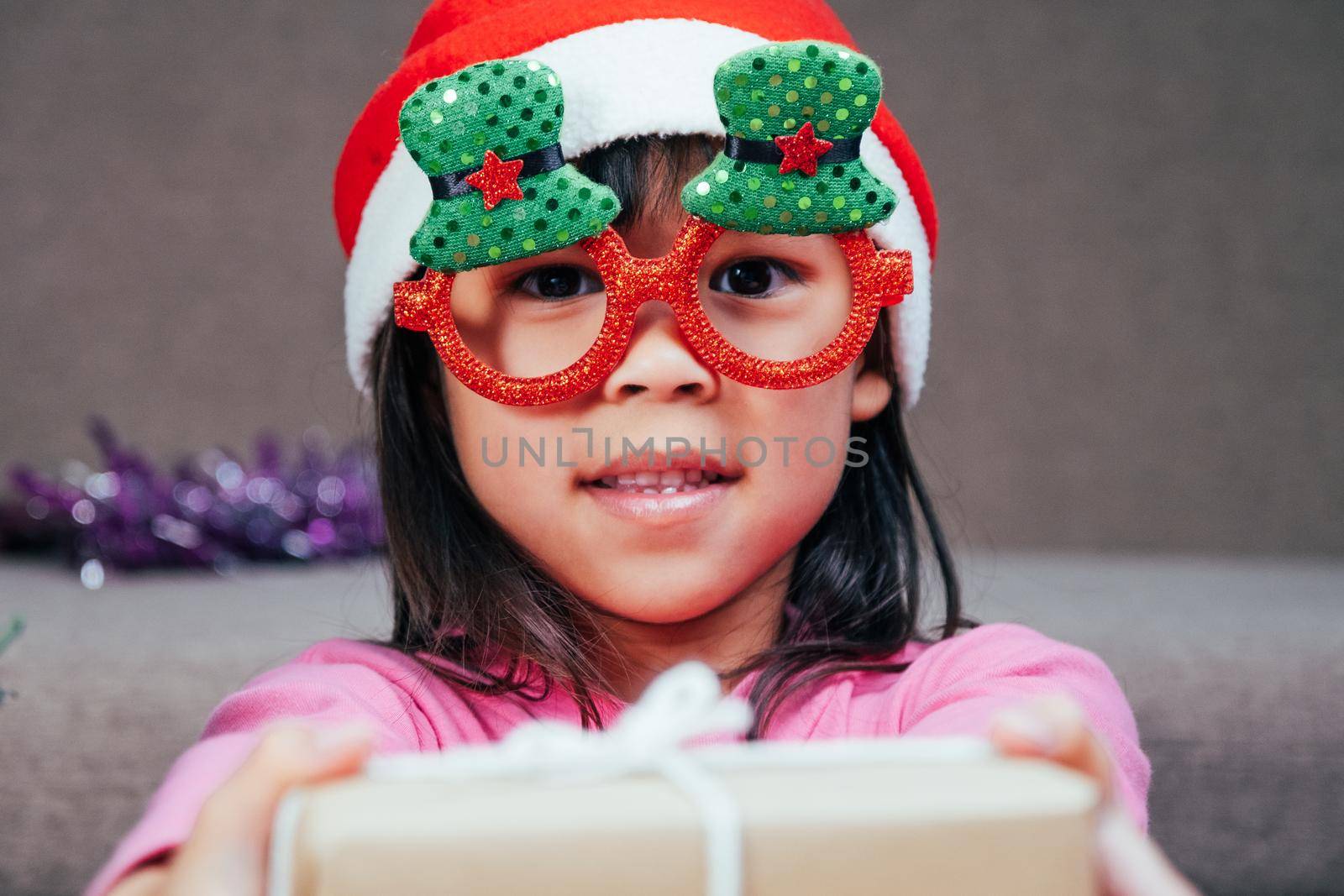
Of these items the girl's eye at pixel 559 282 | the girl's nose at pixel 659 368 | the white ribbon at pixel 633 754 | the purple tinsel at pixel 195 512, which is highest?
the girl's eye at pixel 559 282

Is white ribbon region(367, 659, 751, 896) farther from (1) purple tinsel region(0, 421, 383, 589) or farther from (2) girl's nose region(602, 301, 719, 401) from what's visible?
(1) purple tinsel region(0, 421, 383, 589)

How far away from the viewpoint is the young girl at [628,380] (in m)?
0.81

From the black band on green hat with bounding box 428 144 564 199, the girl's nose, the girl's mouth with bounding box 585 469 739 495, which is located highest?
the black band on green hat with bounding box 428 144 564 199

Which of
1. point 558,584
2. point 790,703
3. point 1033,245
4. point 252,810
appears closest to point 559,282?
point 558,584

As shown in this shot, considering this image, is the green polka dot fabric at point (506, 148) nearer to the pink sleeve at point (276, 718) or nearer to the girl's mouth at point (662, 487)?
the girl's mouth at point (662, 487)

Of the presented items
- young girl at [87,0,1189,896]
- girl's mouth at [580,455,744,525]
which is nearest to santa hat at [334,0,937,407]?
young girl at [87,0,1189,896]

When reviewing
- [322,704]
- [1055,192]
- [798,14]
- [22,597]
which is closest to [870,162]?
[798,14]

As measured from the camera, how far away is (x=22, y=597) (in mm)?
1610

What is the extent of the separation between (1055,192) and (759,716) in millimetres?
2050

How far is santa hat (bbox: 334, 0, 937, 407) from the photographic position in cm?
87

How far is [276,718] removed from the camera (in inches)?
29.0

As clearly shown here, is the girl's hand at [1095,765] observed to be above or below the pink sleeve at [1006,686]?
above

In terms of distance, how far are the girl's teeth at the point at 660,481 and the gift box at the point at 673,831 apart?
15.3 inches

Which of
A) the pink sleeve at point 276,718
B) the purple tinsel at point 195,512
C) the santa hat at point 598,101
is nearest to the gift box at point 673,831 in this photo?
the pink sleeve at point 276,718
